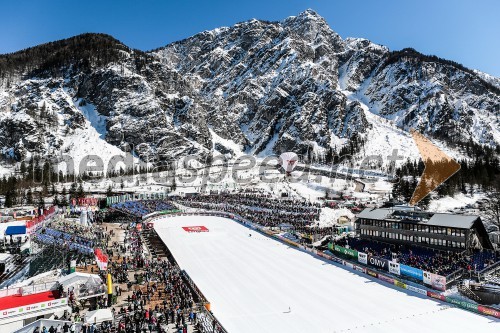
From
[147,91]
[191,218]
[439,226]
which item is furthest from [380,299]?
[147,91]

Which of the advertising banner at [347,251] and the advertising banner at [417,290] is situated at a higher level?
the advertising banner at [347,251]

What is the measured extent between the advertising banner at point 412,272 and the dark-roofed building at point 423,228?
846 centimetres

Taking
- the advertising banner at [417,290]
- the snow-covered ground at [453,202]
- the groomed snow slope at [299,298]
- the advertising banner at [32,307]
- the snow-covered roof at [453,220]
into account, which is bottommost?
the groomed snow slope at [299,298]

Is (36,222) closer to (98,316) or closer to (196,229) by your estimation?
(196,229)

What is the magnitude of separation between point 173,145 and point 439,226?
151328mm

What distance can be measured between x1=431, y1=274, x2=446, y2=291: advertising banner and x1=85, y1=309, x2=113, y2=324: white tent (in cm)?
2582

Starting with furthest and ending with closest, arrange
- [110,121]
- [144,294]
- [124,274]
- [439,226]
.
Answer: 1. [110,121]
2. [439,226]
3. [124,274]
4. [144,294]

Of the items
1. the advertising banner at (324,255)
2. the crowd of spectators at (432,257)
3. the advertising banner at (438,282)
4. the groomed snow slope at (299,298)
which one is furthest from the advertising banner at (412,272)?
the advertising banner at (324,255)

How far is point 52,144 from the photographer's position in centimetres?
15600

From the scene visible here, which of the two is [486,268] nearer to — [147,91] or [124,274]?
[124,274]

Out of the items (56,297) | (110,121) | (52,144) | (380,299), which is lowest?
(380,299)

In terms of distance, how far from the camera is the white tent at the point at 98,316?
21202 millimetres

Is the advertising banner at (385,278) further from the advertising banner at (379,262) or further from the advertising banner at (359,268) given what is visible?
the advertising banner at (359,268)

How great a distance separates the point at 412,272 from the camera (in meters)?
32.6
